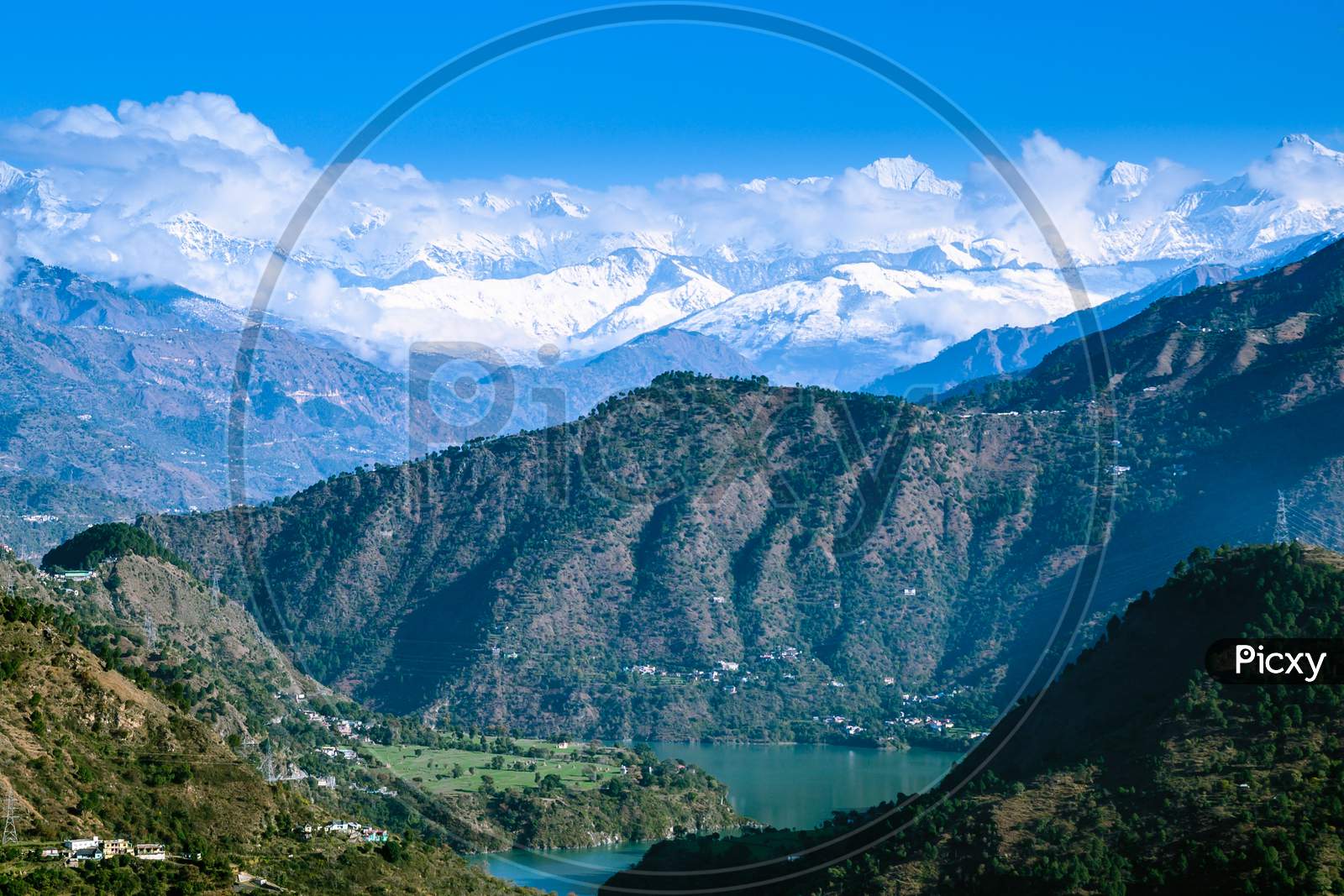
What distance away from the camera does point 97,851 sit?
2496 inches

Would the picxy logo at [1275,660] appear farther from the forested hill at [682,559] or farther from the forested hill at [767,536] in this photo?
the forested hill at [682,559]

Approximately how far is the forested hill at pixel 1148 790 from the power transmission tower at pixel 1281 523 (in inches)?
1513

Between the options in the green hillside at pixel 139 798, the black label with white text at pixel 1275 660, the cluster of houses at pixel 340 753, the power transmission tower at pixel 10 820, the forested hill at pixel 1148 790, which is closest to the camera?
the power transmission tower at pixel 10 820

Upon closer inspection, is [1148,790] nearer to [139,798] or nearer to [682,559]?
[139,798]

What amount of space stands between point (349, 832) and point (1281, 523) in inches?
2683

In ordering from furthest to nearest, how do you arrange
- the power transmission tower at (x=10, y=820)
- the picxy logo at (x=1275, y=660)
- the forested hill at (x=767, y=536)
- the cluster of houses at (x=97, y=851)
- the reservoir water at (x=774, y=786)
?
1. the forested hill at (x=767, y=536)
2. the reservoir water at (x=774, y=786)
3. the picxy logo at (x=1275, y=660)
4. the power transmission tower at (x=10, y=820)
5. the cluster of houses at (x=97, y=851)

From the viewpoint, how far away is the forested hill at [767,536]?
140375 mm

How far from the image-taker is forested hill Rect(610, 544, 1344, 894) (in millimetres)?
66188

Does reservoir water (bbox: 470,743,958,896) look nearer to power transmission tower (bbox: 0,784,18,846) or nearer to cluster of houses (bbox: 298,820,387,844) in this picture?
→ cluster of houses (bbox: 298,820,387,844)

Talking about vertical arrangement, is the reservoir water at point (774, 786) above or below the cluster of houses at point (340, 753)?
below

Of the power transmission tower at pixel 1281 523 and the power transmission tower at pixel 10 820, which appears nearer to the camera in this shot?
the power transmission tower at pixel 10 820

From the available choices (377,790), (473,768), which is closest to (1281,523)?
(473,768)

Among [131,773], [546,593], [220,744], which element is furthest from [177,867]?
[546,593]

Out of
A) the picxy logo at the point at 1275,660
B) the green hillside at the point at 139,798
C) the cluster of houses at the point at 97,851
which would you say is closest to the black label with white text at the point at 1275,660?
the picxy logo at the point at 1275,660
